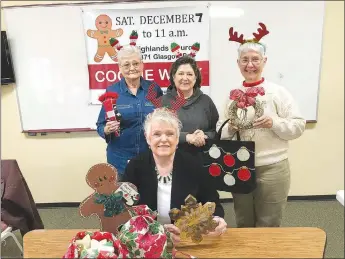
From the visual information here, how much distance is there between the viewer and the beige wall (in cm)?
81

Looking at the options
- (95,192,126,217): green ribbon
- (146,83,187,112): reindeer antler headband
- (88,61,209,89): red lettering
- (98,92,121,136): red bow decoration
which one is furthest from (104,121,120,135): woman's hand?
(88,61,209,89): red lettering

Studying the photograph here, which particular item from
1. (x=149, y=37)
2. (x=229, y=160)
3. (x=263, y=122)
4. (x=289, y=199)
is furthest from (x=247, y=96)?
(x=149, y=37)

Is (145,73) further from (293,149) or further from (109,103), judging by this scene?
(293,149)

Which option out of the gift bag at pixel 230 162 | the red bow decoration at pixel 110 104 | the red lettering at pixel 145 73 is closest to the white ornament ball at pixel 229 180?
the gift bag at pixel 230 162

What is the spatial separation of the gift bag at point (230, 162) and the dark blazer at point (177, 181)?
78mm

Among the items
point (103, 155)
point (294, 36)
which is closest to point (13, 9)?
point (103, 155)

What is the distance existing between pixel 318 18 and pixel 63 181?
3.32 feet

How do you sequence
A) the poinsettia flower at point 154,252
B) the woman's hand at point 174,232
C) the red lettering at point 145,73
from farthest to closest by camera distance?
the red lettering at point 145,73 < the woman's hand at point 174,232 < the poinsettia flower at point 154,252

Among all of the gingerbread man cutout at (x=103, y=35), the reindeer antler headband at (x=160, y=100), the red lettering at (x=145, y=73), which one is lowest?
the reindeer antler headband at (x=160, y=100)

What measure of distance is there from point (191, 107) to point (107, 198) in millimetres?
344

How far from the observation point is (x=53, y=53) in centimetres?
133

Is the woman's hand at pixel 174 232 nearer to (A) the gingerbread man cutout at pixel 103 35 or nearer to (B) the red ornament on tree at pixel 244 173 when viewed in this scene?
(B) the red ornament on tree at pixel 244 173

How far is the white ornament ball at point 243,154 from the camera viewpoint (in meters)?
0.84

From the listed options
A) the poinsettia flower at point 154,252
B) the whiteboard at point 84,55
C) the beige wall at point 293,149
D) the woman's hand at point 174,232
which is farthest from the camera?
the whiteboard at point 84,55
